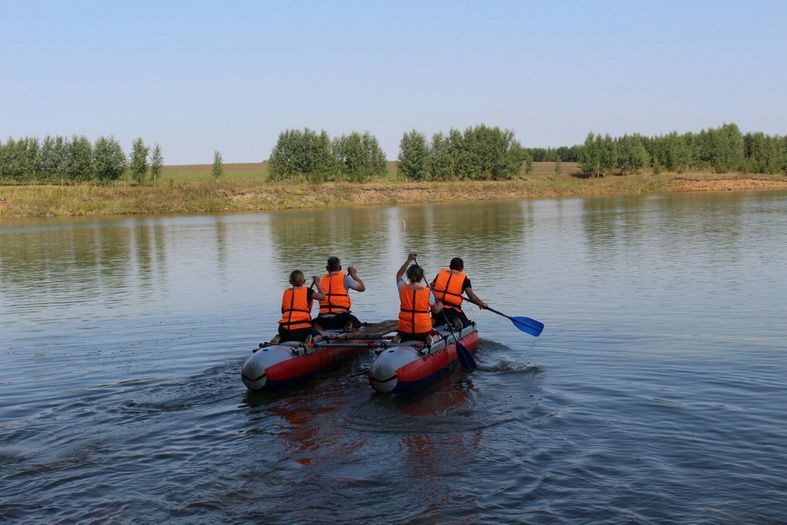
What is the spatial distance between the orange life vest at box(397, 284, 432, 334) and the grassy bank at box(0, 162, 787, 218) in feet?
233

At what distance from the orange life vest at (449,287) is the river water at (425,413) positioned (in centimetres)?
131

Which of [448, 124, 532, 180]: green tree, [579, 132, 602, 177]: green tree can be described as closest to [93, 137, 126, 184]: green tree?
[448, 124, 532, 180]: green tree

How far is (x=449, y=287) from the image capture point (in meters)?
14.9

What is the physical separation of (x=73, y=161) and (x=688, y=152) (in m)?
88.1

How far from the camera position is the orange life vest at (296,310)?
13547mm

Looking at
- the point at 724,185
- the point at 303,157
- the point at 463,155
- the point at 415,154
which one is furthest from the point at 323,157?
the point at 724,185

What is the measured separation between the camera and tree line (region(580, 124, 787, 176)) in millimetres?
113938

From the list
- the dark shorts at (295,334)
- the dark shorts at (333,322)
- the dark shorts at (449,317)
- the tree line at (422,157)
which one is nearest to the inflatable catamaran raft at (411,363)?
the dark shorts at (449,317)

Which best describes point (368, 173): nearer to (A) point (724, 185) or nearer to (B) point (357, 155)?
(B) point (357, 155)

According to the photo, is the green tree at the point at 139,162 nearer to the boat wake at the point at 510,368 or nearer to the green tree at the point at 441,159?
the green tree at the point at 441,159

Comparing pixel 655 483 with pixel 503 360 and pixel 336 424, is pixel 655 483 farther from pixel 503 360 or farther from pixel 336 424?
pixel 503 360

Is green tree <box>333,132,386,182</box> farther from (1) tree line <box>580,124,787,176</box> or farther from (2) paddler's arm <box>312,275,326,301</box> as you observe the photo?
(2) paddler's arm <box>312,275,326,301</box>

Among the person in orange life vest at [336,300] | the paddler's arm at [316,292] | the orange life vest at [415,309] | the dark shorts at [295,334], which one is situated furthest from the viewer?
the person in orange life vest at [336,300]

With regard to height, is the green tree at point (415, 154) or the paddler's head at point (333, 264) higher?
the green tree at point (415, 154)
